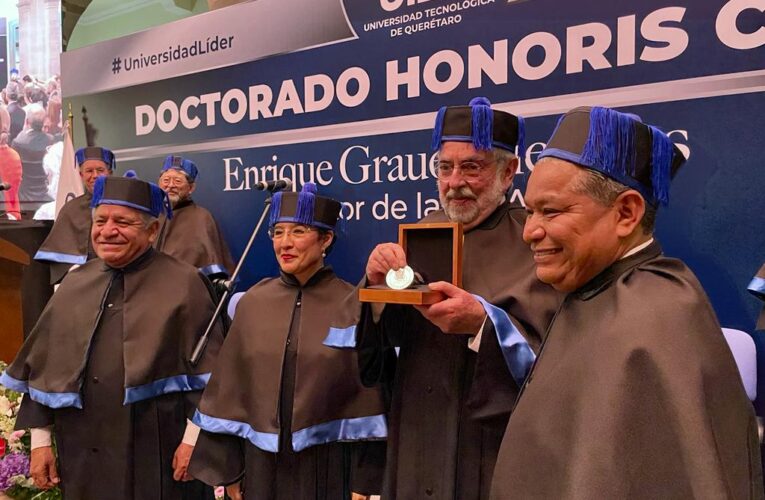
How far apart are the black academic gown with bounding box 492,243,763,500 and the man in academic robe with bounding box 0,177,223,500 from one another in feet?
6.72

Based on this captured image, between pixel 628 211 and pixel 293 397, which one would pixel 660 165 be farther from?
pixel 293 397

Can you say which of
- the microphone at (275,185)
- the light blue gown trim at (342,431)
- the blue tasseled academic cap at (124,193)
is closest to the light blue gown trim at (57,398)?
the blue tasseled academic cap at (124,193)

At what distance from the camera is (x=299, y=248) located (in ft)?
9.27

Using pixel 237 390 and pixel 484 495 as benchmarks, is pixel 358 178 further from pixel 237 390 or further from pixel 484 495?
pixel 484 495

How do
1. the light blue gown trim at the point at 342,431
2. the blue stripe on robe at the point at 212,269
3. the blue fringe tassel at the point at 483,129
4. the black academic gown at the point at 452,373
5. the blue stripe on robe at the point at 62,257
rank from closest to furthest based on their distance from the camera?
the black academic gown at the point at 452,373
the blue fringe tassel at the point at 483,129
the light blue gown trim at the point at 342,431
the blue stripe on robe at the point at 212,269
the blue stripe on robe at the point at 62,257

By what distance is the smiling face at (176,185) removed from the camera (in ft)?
15.6

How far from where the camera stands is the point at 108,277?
3014 mm

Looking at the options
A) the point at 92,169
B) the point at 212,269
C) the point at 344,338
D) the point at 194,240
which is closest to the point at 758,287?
the point at 344,338

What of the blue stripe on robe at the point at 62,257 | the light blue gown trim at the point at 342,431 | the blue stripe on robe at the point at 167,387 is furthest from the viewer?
the blue stripe on robe at the point at 62,257

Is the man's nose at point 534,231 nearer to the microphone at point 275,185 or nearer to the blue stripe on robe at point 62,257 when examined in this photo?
the microphone at point 275,185

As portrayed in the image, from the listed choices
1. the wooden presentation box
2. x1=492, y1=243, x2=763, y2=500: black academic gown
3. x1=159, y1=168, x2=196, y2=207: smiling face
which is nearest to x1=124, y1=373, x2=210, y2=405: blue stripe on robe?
the wooden presentation box

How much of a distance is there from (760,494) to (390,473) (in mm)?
1276

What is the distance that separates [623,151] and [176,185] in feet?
13.3

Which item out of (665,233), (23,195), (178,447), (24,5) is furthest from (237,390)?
(24,5)
